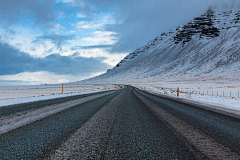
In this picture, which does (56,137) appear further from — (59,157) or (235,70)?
(235,70)

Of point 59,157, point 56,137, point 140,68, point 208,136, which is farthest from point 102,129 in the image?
point 140,68

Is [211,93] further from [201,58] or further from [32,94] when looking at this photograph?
[201,58]

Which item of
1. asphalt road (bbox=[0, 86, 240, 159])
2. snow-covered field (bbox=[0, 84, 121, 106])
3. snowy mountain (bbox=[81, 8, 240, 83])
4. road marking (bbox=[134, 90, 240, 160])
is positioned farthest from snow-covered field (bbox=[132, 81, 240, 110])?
snowy mountain (bbox=[81, 8, 240, 83])

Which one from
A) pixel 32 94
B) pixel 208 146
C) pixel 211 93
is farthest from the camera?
pixel 211 93

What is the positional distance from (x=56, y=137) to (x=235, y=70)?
13147cm

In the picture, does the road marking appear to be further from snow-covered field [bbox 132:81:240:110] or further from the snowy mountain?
the snowy mountain

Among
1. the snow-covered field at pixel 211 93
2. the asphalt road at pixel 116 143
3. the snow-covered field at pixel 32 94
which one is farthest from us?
the snow-covered field at pixel 211 93

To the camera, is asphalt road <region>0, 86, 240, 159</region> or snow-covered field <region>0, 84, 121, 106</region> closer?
asphalt road <region>0, 86, 240, 159</region>

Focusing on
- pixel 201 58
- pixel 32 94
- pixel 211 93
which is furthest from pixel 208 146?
pixel 201 58

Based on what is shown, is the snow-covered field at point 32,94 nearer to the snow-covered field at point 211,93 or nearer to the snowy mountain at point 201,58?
the snow-covered field at point 211,93

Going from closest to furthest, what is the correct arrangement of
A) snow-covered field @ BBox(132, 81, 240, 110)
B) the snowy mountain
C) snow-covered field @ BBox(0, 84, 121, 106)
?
1. snow-covered field @ BBox(0, 84, 121, 106)
2. snow-covered field @ BBox(132, 81, 240, 110)
3. the snowy mountain

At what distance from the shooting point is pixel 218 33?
178 m

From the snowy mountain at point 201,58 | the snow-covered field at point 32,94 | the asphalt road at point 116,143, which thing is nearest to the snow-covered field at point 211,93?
the asphalt road at point 116,143

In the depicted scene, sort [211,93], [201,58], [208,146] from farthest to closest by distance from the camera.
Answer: [201,58] < [211,93] < [208,146]
